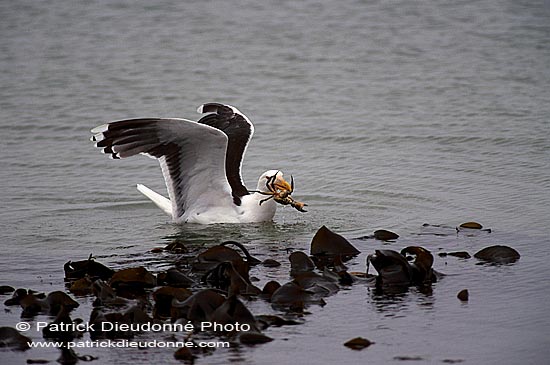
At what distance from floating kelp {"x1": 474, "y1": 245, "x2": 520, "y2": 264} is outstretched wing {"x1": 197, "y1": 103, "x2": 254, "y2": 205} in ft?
9.38

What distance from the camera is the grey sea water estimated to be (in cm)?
730

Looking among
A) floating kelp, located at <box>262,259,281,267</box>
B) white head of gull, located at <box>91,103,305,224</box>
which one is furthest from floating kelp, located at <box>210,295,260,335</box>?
white head of gull, located at <box>91,103,305,224</box>

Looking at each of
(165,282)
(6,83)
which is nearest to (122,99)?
(6,83)

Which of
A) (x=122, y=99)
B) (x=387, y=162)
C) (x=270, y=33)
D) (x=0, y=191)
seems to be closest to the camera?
(x=0, y=191)

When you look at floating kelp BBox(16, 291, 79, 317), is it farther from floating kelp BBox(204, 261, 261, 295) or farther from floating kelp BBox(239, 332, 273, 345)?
floating kelp BBox(239, 332, 273, 345)

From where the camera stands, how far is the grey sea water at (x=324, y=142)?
24.0 ft

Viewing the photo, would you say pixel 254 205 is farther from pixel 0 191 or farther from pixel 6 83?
pixel 6 83

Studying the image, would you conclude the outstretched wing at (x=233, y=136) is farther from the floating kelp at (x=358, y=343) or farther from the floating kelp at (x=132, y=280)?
the floating kelp at (x=358, y=343)

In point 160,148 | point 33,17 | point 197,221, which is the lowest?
point 197,221

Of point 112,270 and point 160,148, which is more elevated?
point 160,148

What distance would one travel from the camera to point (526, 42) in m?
18.3

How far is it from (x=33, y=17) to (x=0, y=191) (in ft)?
31.9

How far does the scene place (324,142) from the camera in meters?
13.7

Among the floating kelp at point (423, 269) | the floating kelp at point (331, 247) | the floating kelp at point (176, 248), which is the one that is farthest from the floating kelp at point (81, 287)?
the floating kelp at point (423, 269)
